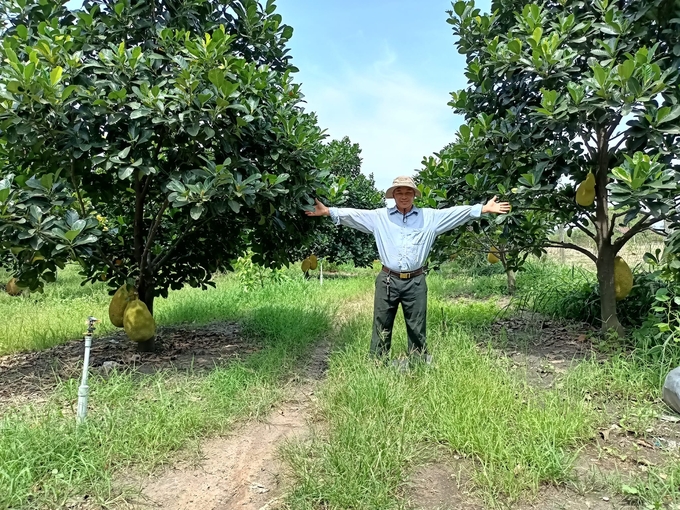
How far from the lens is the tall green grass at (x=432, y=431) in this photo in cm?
223

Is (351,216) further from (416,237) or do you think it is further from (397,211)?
(416,237)

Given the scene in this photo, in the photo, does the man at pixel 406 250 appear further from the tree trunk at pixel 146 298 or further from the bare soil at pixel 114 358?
the tree trunk at pixel 146 298

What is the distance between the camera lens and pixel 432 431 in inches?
109

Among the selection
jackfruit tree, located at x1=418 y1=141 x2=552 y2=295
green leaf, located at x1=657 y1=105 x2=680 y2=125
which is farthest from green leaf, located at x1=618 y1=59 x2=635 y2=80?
jackfruit tree, located at x1=418 y1=141 x2=552 y2=295

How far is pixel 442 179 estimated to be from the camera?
14.5 feet

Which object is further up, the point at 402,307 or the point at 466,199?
the point at 466,199

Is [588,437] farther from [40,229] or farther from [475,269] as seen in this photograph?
[475,269]

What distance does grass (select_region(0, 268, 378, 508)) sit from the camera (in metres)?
2.24

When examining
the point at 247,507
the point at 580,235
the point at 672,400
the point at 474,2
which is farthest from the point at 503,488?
the point at 580,235

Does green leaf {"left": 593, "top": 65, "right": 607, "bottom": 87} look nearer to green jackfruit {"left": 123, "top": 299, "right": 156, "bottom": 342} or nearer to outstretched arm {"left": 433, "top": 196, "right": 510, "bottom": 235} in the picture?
outstretched arm {"left": 433, "top": 196, "right": 510, "bottom": 235}

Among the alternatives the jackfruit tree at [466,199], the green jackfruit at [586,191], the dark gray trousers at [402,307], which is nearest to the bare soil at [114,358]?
the dark gray trousers at [402,307]

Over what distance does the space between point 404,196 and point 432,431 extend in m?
1.73

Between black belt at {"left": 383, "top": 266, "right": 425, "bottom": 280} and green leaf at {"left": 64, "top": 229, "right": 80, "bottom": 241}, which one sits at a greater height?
green leaf at {"left": 64, "top": 229, "right": 80, "bottom": 241}

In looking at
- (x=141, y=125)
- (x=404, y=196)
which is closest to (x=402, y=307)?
(x=404, y=196)
